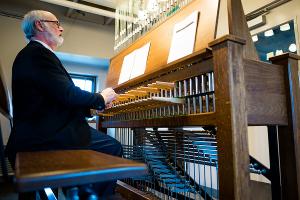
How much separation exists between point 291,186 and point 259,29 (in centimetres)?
201

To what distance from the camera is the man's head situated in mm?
1562

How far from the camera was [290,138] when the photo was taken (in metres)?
1.31

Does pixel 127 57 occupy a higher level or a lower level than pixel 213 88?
higher

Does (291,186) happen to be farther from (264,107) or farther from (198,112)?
(198,112)

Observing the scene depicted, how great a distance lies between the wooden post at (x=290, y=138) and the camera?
1288 millimetres

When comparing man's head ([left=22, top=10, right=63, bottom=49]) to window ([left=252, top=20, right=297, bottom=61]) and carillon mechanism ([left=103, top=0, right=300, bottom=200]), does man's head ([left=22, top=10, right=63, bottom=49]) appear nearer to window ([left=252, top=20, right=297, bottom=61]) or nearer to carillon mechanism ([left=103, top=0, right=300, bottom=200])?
carillon mechanism ([left=103, top=0, right=300, bottom=200])

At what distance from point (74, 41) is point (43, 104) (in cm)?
337

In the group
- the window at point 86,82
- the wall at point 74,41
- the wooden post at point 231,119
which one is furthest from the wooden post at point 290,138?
the window at point 86,82

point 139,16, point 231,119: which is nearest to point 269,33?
point 139,16

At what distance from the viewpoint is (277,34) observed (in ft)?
8.71

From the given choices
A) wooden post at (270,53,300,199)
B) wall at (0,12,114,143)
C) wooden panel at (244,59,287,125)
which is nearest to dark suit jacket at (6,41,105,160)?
wooden panel at (244,59,287,125)

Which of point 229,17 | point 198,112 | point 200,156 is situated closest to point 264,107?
point 198,112

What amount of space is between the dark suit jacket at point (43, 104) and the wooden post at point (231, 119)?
2.08ft

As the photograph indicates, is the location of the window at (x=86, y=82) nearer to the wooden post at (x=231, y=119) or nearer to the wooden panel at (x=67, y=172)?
the wooden post at (x=231, y=119)
